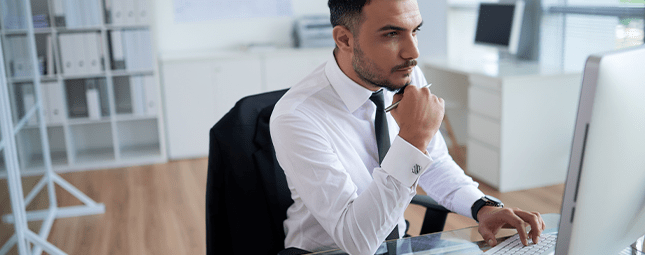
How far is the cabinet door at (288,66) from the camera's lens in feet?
14.3

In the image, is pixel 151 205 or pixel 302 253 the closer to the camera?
pixel 302 253

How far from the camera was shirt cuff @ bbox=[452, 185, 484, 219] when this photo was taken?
1.35m

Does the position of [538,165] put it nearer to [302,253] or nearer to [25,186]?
[302,253]

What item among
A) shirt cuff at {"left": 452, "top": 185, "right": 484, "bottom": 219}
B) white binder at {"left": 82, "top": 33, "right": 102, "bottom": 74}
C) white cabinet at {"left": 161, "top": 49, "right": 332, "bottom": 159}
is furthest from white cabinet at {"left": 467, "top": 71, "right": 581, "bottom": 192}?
white binder at {"left": 82, "top": 33, "right": 102, "bottom": 74}

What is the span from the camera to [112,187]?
3.74m

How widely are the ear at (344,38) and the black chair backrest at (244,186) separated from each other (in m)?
0.26

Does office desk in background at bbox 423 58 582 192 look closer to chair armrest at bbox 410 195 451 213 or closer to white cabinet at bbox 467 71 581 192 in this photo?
white cabinet at bbox 467 71 581 192

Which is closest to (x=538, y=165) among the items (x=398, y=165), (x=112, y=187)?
(x=398, y=165)

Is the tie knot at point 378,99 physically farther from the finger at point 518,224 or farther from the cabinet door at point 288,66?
the cabinet door at point 288,66

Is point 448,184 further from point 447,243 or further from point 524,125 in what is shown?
point 524,125

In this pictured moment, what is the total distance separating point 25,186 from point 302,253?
7.16 ft

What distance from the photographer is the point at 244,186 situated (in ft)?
4.25

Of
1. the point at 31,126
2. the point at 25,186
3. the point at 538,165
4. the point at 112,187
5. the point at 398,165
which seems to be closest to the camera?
the point at 398,165

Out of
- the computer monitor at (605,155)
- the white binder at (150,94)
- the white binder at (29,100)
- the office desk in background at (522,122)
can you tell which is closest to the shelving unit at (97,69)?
the white binder at (150,94)
